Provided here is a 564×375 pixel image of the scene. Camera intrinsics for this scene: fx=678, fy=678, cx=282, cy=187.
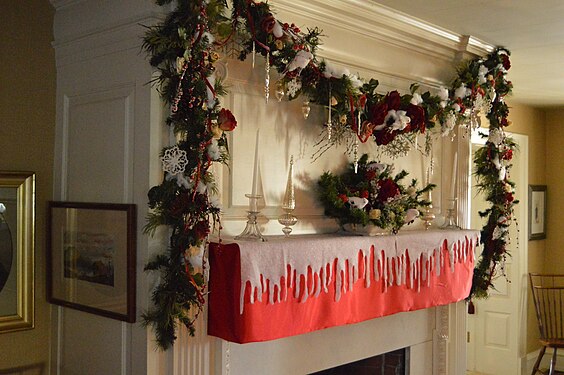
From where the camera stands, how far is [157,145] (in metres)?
2.70

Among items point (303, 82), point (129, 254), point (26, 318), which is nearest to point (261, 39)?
point (303, 82)

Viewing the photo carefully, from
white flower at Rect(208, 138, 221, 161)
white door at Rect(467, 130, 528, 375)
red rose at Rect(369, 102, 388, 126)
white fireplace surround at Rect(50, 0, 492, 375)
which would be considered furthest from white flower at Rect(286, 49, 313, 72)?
white door at Rect(467, 130, 528, 375)

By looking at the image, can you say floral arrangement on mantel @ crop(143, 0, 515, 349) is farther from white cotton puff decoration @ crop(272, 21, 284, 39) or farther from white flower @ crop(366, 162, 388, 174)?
white flower @ crop(366, 162, 388, 174)

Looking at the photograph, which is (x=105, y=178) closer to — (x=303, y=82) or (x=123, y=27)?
(x=123, y=27)

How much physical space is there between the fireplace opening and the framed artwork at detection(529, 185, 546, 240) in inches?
121

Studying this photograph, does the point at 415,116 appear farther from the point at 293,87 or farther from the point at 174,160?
the point at 174,160

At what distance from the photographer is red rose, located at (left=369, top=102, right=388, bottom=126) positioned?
3.38 metres

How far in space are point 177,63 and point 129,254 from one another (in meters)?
0.79

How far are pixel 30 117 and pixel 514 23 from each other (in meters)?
2.60

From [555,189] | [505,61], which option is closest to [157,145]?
[505,61]

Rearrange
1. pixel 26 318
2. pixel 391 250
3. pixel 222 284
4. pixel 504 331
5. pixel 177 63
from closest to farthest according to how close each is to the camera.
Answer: pixel 177 63 < pixel 222 284 < pixel 26 318 < pixel 391 250 < pixel 504 331

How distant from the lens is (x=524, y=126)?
6.54 metres

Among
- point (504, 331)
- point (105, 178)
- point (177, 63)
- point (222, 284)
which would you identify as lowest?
point (504, 331)

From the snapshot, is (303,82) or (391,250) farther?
(391,250)
